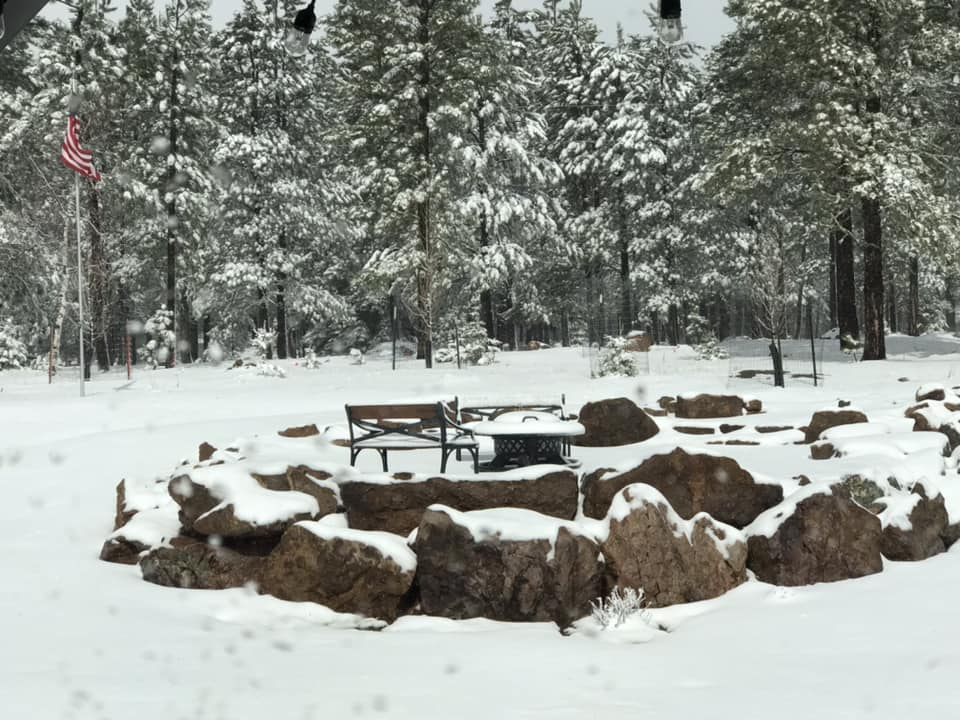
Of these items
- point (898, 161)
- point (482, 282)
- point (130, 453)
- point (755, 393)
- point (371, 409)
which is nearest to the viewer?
point (371, 409)

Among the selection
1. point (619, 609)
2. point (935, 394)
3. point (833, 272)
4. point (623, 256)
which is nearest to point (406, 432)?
point (619, 609)

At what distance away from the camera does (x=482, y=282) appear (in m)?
31.1

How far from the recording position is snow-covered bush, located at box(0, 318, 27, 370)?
3344 centimetres

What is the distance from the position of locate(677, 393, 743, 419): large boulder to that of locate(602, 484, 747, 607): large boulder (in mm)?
7297

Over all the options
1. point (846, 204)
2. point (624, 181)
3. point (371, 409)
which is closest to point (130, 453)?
point (371, 409)

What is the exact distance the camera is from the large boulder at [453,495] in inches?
288

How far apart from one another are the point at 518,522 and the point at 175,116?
96.7 ft

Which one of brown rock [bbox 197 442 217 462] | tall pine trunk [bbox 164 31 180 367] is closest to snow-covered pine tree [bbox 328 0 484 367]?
tall pine trunk [bbox 164 31 180 367]

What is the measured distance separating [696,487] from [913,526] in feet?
5.36

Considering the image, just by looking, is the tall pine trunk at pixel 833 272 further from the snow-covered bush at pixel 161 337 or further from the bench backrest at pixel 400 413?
the snow-covered bush at pixel 161 337

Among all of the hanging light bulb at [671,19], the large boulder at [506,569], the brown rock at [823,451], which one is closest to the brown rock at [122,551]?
the large boulder at [506,569]

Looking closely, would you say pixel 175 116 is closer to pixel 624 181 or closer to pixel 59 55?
pixel 59 55

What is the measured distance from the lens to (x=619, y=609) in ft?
20.7

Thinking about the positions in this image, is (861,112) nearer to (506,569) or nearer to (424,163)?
(424,163)
